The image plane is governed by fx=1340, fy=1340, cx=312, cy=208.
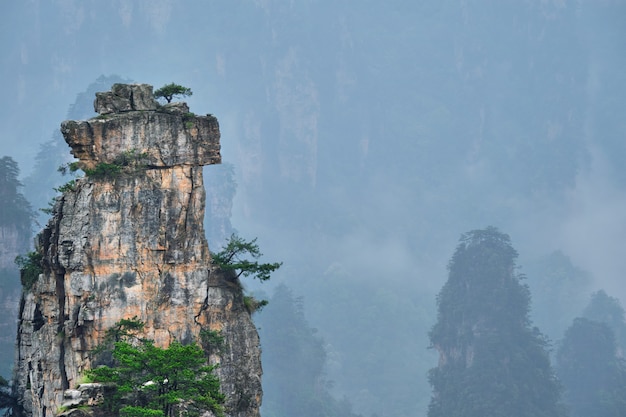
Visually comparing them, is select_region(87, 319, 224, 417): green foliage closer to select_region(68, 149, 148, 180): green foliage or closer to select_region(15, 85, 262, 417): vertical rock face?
select_region(15, 85, 262, 417): vertical rock face

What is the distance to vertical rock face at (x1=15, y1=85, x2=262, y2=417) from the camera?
163ft

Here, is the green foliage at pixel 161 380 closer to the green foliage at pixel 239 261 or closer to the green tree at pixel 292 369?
the green foliage at pixel 239 261

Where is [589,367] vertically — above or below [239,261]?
above

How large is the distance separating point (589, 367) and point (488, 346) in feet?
63.2

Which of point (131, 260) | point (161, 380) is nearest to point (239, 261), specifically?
point (131, 260)

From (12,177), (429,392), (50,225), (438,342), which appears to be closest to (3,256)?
(12,177)

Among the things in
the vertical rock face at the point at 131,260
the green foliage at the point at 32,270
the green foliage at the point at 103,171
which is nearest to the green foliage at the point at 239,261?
the vertical rock face at the point at 131,260

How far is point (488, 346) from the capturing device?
142m

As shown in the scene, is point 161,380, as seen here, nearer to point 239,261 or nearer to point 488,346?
point 239,261

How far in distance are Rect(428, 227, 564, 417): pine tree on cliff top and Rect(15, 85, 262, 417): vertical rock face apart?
279ft

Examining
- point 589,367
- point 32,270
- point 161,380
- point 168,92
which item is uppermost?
point 589,367

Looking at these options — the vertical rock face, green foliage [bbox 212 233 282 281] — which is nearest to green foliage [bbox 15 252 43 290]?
the vertical rock face

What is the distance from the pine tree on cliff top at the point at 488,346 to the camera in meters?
134

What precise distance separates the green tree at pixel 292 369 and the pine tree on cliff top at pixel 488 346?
13.7 m
